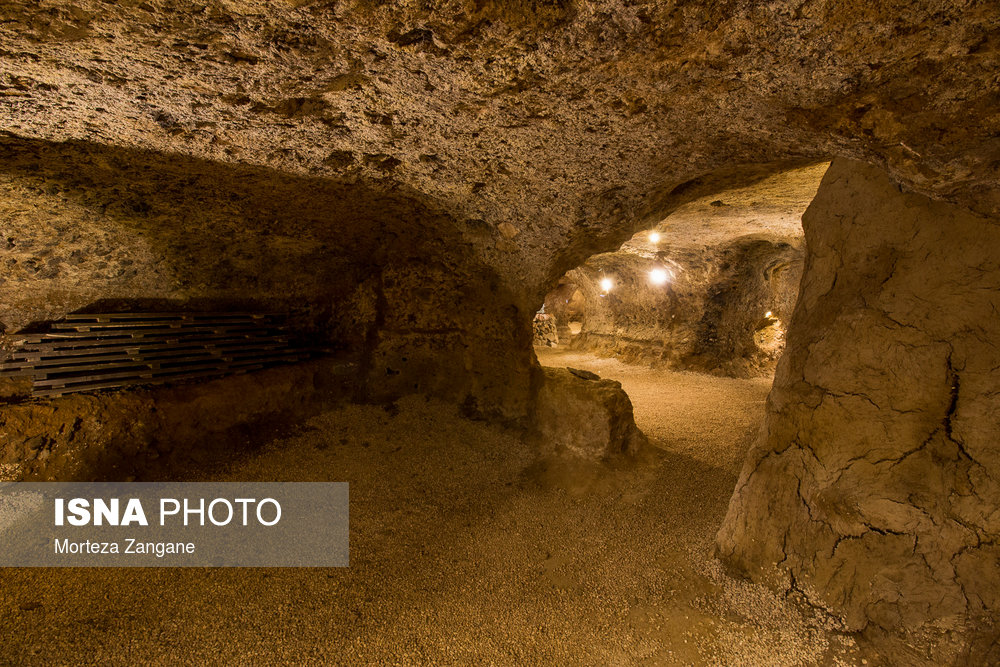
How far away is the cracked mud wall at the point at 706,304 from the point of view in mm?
8844

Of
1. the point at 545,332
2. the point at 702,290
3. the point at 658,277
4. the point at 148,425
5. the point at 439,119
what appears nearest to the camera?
the point at 439,119

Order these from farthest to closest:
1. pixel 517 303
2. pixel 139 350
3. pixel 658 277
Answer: pixel 658 277
pixel 517 303
pixel 139 350

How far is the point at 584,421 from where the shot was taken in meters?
4.42

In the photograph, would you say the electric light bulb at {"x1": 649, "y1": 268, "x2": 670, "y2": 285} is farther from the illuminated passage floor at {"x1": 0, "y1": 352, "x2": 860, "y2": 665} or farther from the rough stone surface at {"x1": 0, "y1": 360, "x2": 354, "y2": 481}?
the rough stone surface at {"x1": 0, "y1": 360, "x2": 354, "y2": 481}

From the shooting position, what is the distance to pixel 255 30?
1.70 metres

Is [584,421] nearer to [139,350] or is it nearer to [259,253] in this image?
[259,253]

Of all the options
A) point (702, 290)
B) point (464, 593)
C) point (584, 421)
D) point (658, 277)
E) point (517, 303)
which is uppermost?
point (658, 277)

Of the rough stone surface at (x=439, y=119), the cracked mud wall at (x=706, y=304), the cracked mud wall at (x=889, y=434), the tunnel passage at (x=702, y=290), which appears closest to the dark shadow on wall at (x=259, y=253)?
the rough stone surface at (x=439, y=119)

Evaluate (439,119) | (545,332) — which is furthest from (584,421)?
(545,332)

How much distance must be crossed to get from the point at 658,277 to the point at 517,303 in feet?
21.5

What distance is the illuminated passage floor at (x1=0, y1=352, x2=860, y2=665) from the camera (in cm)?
215

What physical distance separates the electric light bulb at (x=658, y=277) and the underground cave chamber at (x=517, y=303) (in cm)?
552

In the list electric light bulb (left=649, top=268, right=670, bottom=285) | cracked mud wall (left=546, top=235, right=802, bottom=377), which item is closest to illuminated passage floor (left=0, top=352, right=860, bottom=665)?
cracked mud wall (left=546, top=235, right=802, bottom=377)

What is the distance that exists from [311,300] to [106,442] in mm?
2501
